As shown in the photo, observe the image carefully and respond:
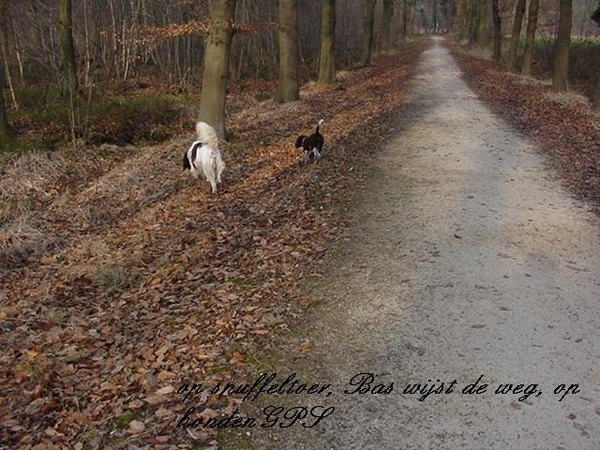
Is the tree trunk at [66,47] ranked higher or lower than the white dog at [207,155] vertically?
higher

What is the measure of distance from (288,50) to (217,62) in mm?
5498

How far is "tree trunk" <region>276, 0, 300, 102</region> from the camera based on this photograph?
1515cm

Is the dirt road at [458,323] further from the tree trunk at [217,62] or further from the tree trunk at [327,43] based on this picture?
the tree trunk at [327,43]

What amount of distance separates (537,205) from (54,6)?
14.4 meters

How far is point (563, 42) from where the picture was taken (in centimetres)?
1628

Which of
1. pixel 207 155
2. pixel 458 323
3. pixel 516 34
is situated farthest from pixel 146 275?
pixel 516 34

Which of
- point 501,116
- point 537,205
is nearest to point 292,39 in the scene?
point 501,116

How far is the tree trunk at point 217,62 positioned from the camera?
10.1 meters

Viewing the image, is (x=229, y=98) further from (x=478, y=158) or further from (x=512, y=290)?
(x=512, y=290)

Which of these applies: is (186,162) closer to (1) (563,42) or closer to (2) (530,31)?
(1) (563,42)

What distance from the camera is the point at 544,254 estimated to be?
6.19 m

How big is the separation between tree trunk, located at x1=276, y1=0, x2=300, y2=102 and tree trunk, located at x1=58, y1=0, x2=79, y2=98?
5865 mm

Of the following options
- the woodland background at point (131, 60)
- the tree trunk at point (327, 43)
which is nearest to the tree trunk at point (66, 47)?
the woodland background at point (131, 60)

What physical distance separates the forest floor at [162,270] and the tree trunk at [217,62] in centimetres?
89
